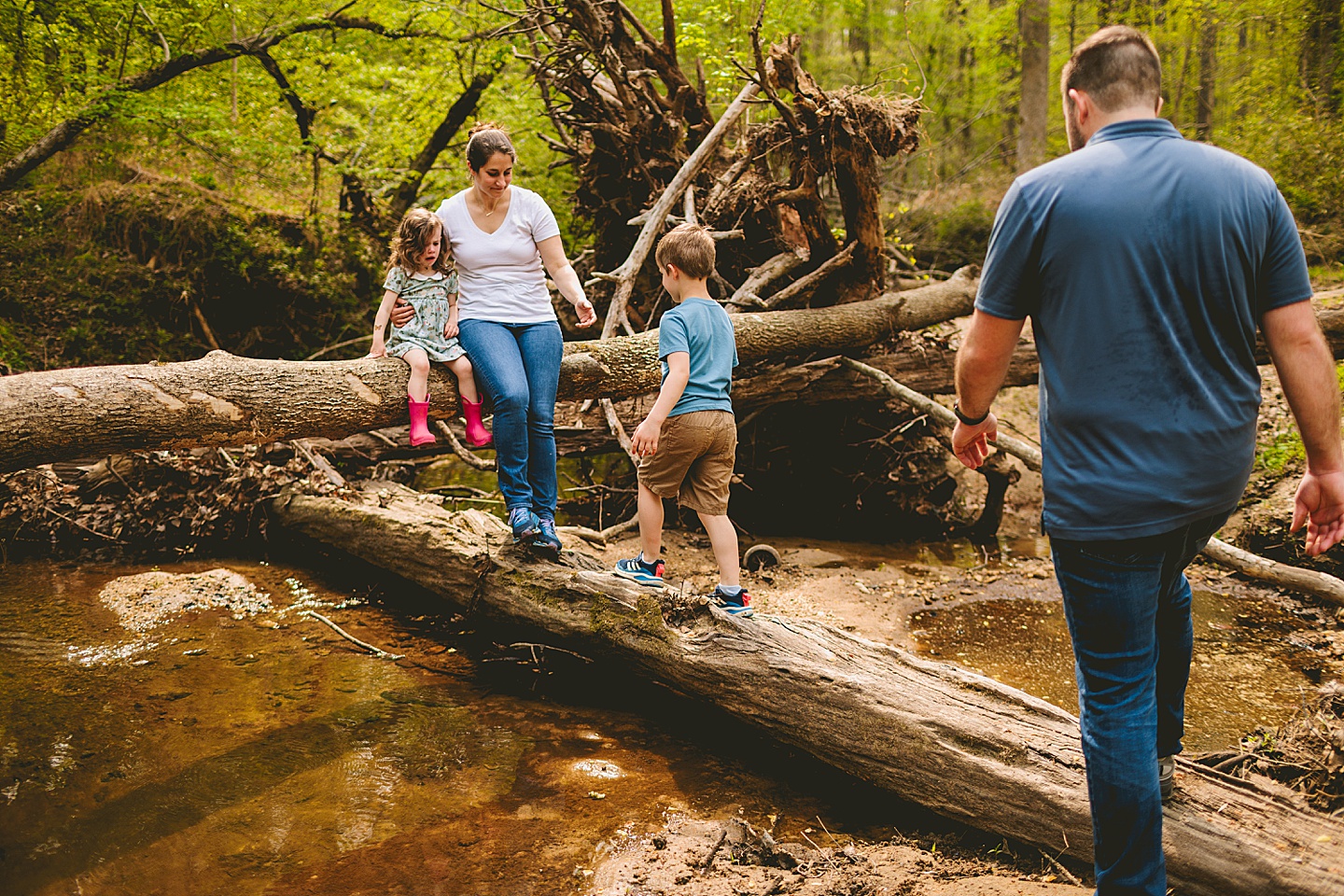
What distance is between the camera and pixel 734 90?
31.7 feet

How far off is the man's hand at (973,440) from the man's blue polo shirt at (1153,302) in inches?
13.8

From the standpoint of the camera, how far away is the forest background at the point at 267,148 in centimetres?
880

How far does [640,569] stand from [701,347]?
4.08 feet

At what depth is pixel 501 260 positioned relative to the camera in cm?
475

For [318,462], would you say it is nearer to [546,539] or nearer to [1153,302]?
[546,539]

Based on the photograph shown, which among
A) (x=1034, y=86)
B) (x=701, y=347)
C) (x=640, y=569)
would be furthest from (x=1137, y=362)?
(x=1034, y=86)

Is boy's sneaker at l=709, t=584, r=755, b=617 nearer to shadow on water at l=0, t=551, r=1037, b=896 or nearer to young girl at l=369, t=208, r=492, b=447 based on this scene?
shadow on water at l=0, t=551, r=1037, b=896

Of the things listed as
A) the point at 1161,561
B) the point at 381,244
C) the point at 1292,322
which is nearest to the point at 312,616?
the point at 1161,561

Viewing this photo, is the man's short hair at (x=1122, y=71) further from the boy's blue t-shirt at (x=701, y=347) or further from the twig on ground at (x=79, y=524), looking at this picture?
the twig on ground at (x=79, y=524)

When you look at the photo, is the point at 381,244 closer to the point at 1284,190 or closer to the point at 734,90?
the point at 734,90

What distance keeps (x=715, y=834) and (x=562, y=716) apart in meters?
1.32

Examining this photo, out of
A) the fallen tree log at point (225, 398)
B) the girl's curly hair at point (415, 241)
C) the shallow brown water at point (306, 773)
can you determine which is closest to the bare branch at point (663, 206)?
the fallen tree log at point (225, 398)

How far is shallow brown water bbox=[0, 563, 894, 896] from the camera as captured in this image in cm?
307

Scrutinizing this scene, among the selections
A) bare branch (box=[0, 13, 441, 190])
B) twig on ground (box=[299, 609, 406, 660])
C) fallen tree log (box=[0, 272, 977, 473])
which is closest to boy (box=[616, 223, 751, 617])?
fallen tree log (box=[0, 272, 977, 473])
